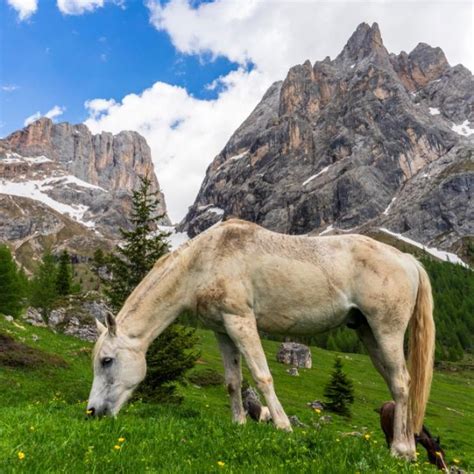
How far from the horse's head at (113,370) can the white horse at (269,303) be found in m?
0.02

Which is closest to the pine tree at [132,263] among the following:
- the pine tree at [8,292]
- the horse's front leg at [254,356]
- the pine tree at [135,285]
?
the pine tree at [135,285]

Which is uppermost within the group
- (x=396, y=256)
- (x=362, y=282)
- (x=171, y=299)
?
(x=396, y=256)

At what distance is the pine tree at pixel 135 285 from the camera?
2284 centimetres

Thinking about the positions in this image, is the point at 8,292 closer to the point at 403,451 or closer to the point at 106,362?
the point at 106,362

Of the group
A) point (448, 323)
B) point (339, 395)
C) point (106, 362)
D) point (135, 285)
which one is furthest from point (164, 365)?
point (448, 323)

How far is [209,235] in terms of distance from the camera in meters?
8.77

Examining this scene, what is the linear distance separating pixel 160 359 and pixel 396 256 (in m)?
16.7

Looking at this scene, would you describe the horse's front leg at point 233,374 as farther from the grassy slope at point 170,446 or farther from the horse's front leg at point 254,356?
the horse's front leg at point 254,356

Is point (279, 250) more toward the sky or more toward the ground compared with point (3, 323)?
more toward the sky

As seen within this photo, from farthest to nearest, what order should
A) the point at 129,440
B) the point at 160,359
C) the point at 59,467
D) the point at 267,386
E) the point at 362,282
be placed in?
the point at 160,359
the point at 362,282
the point at 267,386
the point at 129,440
the point at 59,467

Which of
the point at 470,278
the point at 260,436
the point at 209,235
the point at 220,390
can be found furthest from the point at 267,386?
the point at 470,278

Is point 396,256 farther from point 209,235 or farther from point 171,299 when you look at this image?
point 171,299

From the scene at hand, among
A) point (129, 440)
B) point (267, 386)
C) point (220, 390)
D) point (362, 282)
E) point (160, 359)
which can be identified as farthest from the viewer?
point (220, 390)

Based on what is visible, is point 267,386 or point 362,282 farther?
point 362,282
